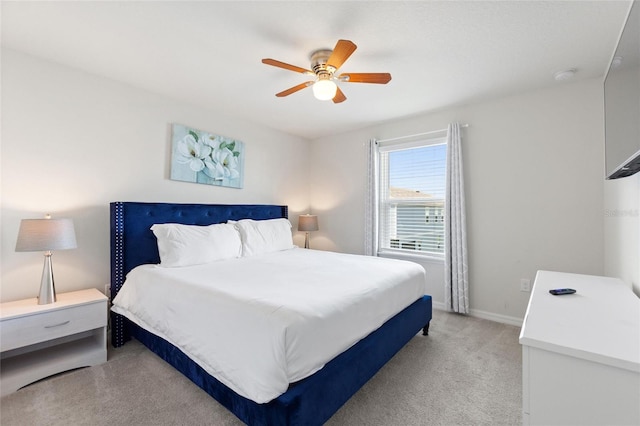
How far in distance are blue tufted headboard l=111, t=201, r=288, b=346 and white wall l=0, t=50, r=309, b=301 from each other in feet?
0.73

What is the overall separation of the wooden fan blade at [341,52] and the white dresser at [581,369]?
173 cm

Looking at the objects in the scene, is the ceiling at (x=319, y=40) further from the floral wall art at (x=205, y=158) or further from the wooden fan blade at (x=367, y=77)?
the floral wall art at (x=205, y=158)

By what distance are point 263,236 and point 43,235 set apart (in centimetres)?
188

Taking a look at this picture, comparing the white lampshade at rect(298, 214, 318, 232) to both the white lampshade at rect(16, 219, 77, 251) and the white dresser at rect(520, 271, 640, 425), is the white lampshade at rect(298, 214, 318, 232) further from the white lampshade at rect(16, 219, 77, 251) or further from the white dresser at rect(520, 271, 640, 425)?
the white dresser at rect(520, 271, 640, 425)

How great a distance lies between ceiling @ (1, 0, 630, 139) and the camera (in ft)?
5.74

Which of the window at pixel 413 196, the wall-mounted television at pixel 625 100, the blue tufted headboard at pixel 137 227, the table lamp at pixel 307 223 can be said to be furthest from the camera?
the table lamp at pixel 307 223

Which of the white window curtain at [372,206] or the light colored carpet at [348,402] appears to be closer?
the light colored carpet at [348,402]

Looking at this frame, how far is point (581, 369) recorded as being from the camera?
90 centimetres

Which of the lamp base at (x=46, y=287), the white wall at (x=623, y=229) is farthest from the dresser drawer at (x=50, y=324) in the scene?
the white wall at (x=623, y=229)

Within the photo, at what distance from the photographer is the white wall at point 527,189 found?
8.64 ft

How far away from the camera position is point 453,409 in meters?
1.71

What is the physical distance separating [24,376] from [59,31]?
7.90 ft

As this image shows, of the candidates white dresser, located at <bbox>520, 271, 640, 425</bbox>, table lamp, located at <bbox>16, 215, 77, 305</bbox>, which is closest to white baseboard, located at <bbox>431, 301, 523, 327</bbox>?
white dresser, located at <bbox>520, 271, 640, 425</bbox>

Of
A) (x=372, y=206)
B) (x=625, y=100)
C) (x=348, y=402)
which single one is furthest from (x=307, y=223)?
(x=625, y=100)
